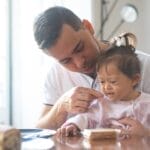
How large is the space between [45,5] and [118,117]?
1772mm

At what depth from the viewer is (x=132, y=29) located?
3320 mm

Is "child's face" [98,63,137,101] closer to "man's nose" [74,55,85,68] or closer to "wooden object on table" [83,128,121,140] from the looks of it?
"man's nose" [74,55,85,68]

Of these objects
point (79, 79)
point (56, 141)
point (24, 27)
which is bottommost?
point (56, 141)

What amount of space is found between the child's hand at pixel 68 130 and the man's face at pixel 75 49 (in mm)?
304

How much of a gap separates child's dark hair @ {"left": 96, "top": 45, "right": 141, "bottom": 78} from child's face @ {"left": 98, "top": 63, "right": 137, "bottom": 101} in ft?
0.07

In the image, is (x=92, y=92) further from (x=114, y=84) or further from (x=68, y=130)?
(x=68, y=130)

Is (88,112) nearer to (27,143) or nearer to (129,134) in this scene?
(129,134)

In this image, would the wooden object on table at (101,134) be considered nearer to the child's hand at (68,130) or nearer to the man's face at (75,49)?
the child's hand at (68,130)

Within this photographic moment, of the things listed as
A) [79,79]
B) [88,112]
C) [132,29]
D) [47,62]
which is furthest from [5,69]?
[88,112]

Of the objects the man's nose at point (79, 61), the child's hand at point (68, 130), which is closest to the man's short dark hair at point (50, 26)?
the man's nose at point (79, 61)

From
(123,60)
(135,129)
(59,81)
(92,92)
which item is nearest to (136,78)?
(123,60)

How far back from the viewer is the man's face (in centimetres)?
144

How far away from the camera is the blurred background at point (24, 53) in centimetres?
294

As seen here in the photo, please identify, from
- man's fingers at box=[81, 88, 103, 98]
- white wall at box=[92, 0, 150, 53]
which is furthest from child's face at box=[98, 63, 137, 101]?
white wall at box=[92, 0, 150, 53]
